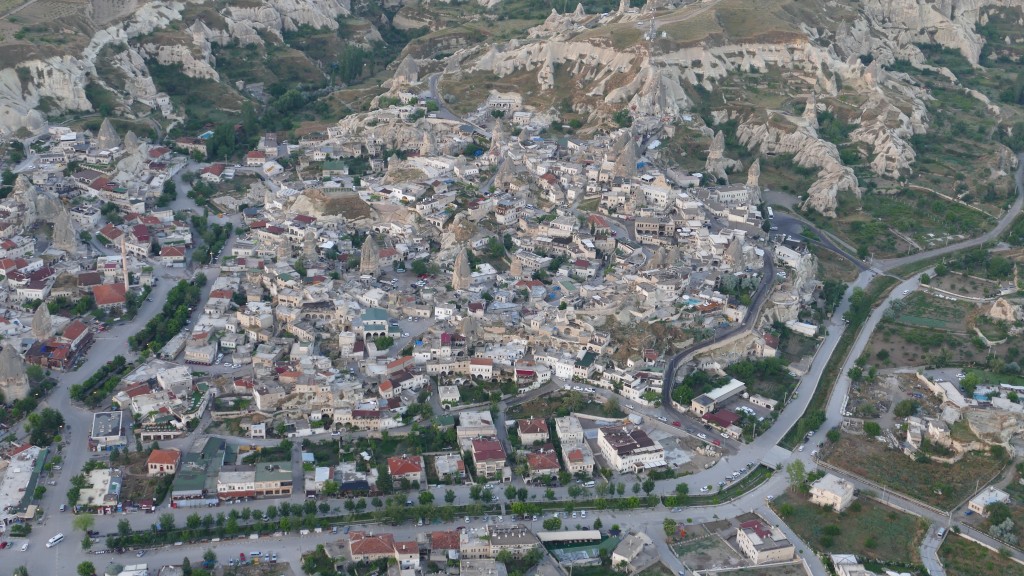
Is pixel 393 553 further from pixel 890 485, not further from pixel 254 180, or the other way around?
pixel 254 180

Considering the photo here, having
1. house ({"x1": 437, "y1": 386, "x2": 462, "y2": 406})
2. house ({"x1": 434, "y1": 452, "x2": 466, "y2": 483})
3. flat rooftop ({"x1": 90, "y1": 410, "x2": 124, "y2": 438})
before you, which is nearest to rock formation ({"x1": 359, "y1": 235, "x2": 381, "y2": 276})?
house ({"x1": 437, "y1": 386, "x2": 462, "y2": 406})

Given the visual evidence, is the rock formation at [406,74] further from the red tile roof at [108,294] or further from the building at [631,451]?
the building at [631,451]

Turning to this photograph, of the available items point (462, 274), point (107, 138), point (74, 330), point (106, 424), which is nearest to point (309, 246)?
point (462, 274)

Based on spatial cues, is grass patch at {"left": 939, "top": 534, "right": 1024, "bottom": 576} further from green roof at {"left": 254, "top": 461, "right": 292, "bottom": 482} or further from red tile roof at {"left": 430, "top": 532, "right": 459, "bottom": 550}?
green roof at {"left": 254, "top": 461, "right": 292, "bottom": 482}

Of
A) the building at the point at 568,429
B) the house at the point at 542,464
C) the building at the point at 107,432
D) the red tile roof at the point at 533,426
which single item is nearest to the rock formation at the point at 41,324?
the building at the point at 107,432

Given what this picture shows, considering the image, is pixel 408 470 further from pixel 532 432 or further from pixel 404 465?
pixel 532 432
